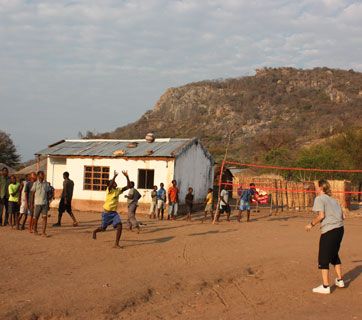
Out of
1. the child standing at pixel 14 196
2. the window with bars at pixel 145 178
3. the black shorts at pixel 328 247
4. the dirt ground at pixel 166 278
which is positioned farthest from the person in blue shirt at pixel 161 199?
the black shorts at pixel 328 247

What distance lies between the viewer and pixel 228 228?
670 inches

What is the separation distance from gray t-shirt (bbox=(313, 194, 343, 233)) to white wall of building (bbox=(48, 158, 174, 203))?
1371 centimetres

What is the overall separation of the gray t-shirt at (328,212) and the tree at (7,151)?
44331 mm

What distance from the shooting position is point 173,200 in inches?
788

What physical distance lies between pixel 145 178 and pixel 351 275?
14.0m

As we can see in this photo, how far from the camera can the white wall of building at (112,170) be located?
21625 mm

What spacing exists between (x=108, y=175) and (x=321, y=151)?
18904 mm

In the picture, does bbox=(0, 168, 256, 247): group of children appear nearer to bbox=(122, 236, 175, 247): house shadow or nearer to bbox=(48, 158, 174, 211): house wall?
bbox=(122, 236, 175, 247): house shadow

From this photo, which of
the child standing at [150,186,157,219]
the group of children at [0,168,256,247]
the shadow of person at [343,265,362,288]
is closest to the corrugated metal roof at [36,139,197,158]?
the child standing at [150,186,157,219]

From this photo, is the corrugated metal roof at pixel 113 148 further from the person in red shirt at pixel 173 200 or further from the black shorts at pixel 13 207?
the black shorts at pixel 13 207

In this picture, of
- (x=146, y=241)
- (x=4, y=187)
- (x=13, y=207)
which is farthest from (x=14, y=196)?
(x=146, y=241)

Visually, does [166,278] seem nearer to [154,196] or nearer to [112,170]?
[154,196]

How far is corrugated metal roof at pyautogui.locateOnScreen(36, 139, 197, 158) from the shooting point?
72.2ft

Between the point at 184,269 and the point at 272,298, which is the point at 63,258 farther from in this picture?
the point at 272,298
